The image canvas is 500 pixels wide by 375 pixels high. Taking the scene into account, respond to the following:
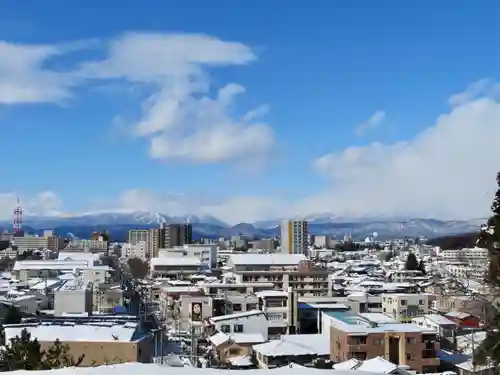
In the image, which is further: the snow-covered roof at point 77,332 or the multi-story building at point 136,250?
the multi-story building at point 136,250

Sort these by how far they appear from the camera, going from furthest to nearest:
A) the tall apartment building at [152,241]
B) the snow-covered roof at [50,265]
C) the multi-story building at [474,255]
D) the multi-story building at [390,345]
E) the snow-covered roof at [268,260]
Result: the tall apartment building at [152,241] < the snow-covered roof at [50,265] < the snow-covered roof at [268,260] < the multi-story building at [390,345] < the multi-story building at [474,255]

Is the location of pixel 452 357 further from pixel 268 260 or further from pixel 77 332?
pixel 268 260

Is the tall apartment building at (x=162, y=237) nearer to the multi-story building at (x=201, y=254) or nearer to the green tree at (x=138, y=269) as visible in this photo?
the green tree at (x=138, y=269)

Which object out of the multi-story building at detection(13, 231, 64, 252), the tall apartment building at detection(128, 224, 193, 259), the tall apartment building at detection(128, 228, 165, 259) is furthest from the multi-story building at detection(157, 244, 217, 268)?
the multi-story building at detection(13, 231, 64, 252)

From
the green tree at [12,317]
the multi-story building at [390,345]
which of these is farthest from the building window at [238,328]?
the green tree at [12,317]

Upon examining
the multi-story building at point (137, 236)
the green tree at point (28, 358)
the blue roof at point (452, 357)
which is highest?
the multi-story building at point (137, 236)

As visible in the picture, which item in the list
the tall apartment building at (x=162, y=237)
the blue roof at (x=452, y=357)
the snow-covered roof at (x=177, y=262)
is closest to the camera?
the blue roof at (x=452, y=357)

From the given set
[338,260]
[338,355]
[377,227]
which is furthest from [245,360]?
→ [377,227]
